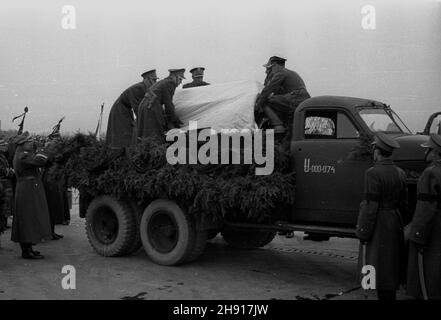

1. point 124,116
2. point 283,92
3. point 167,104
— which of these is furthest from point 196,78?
point 283,92

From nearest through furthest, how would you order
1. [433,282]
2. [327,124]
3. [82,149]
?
[433,282]
[327,124]
[82,149]

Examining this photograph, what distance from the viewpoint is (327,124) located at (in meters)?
7.50

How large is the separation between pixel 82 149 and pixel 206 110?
82.6 inches

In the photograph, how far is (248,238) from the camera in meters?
9.66

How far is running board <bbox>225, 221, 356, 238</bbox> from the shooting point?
22.6ft

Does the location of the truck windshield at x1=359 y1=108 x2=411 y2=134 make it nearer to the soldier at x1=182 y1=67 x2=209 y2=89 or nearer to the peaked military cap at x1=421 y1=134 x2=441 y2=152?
the peaked military cap at x1=421 y1=134 x2=441 y2=152

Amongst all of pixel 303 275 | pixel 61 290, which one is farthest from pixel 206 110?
pixel 61 290

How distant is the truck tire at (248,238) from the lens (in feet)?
31.5

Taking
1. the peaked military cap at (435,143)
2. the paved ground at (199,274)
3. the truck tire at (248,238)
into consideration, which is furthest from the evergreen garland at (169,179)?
the peaked military cap at (435,143)

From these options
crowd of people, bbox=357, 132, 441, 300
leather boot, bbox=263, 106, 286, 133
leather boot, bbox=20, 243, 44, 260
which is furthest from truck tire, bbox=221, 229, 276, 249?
crowd of people, bbox=357, 132, 441, 300

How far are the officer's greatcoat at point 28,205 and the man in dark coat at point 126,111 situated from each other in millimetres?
1258

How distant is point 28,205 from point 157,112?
2446 mm

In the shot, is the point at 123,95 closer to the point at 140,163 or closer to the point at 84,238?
the point at 140,163

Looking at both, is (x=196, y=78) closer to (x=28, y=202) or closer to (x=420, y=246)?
(x=28, y=202)
